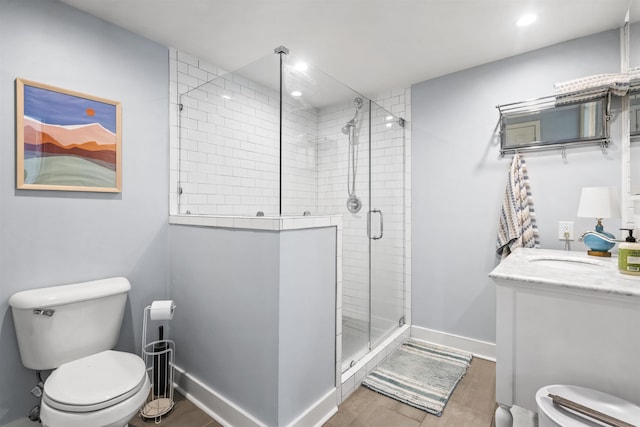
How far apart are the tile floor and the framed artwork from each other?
1.48 metres

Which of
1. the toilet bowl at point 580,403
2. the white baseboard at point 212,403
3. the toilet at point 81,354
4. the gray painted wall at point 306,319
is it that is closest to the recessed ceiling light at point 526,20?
the gray painted wall at point 306,319

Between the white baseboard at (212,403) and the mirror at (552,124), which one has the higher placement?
the mirror at (552,124)

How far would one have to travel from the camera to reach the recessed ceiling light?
1.86 m

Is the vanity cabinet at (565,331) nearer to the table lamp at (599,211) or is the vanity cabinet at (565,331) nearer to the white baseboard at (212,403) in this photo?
the table lamp at (599,211)

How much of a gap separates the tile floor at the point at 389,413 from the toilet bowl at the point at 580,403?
777 mm

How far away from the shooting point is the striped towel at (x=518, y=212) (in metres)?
2.23

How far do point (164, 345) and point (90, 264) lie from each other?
0.70 m

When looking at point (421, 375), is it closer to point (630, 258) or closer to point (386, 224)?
point (386, 224)

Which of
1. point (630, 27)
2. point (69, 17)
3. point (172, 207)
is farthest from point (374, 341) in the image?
point (69, 17)

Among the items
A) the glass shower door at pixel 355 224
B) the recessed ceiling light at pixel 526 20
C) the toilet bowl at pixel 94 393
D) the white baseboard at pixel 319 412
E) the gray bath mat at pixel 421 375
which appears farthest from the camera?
the glass shower door at pixel 355 224

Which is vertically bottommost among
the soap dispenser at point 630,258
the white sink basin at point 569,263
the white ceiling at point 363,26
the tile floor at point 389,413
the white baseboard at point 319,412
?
the tile floor at point 389,413

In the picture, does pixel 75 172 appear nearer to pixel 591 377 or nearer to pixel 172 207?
pixel 172 207

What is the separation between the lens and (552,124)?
7.14 feet

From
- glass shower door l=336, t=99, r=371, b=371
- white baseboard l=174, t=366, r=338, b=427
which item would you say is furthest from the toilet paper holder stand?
glass shower door l=336, t=99, r=371, b=371
